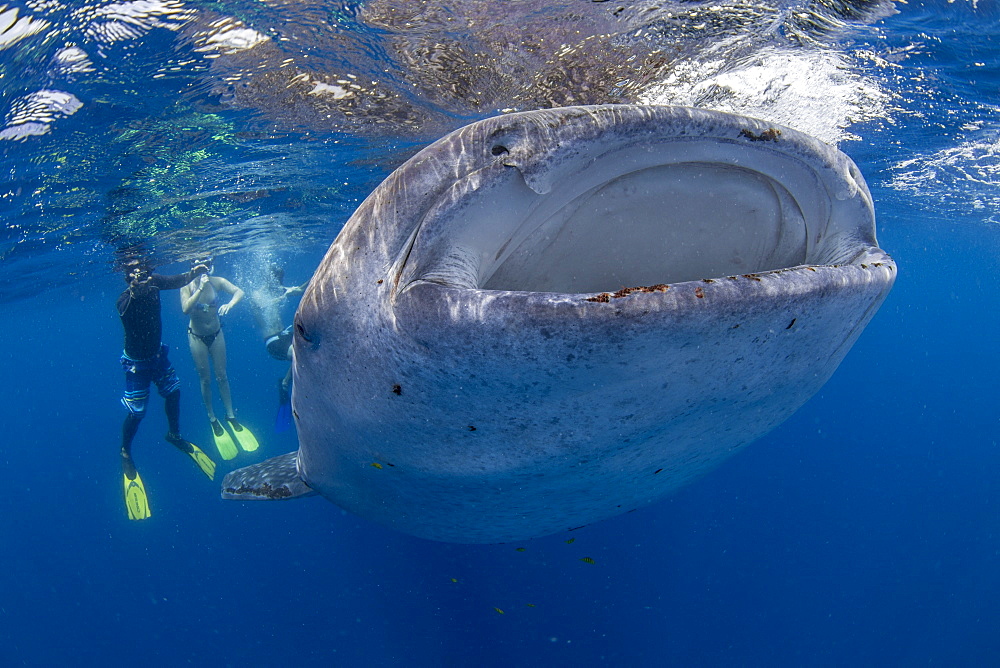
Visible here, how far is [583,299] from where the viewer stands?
4.19 ft

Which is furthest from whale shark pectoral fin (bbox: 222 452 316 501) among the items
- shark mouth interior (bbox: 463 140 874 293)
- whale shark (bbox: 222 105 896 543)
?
shark mouth interior (bbox: 463 140 874 293)

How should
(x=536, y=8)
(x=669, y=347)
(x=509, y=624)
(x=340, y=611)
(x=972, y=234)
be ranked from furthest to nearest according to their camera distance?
(x=972, y=234), (x=340, y=611), (x=509, y=624), (x=536, y=8), (x=669, y=347)

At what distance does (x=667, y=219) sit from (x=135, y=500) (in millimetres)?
10471

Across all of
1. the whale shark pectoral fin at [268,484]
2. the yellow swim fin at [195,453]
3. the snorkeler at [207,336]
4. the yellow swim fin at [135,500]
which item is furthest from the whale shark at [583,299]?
the snorkeler at [207,336]

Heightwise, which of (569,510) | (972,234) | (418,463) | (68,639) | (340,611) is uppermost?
(418,463)

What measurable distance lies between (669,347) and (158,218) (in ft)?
44.1

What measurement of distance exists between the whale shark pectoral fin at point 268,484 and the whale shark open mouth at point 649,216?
2.75m

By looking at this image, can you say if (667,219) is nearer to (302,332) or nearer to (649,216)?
(649,216)

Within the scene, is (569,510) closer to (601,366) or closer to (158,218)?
(601,366)

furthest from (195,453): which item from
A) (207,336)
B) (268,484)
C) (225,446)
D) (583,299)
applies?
(583,299)

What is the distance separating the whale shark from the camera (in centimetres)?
136

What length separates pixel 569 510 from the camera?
2684 mm

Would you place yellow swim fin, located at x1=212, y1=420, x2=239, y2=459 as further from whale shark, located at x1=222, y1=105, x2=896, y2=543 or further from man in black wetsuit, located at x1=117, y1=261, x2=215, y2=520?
whale shark, located at x1=222, y1=105, x2=896, y2=543

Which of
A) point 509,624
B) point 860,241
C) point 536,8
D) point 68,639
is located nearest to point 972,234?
point 509,624
